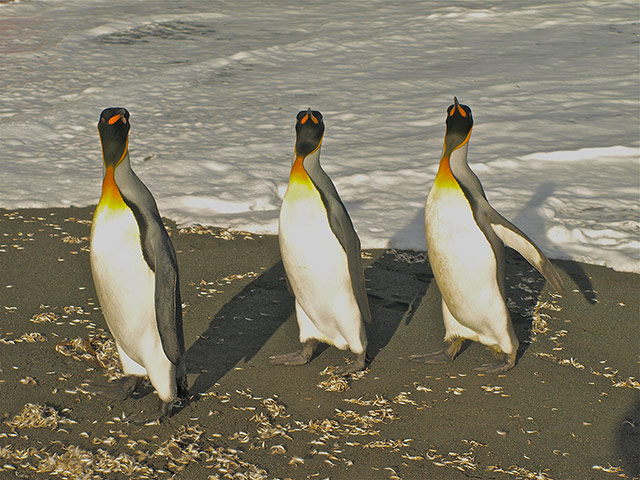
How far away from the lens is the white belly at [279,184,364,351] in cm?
372

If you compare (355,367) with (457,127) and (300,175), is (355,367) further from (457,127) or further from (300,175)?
(457,127)

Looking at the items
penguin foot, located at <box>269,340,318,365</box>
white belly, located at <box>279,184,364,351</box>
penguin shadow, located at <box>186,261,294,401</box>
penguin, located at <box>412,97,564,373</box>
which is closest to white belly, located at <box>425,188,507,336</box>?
penguin, located at <box>412,97,564,373</box>

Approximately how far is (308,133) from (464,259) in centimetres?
95

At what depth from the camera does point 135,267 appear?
10.8ft

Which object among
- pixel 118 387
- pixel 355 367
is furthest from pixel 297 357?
pixel 118 387

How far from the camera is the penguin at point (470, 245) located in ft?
12.5

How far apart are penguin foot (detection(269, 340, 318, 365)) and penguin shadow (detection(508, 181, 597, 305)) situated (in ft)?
5.98

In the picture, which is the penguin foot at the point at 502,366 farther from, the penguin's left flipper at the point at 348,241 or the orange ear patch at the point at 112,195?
the orange ear patch at the point at 112,195

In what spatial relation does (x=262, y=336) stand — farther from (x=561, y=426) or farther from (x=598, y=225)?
(x=598, y=225)

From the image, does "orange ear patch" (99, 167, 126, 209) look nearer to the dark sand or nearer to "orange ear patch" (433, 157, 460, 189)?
the dark sand

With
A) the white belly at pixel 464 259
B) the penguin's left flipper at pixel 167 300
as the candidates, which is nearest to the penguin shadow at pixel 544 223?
the white belly at pixel 464 259

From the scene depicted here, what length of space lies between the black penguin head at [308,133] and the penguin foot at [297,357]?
0.96m

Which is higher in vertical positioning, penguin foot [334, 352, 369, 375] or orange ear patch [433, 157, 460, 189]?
orange ear patch [433, 157, 460, 189]

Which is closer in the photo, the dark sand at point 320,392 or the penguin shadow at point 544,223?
the dark sand at point 320,392
